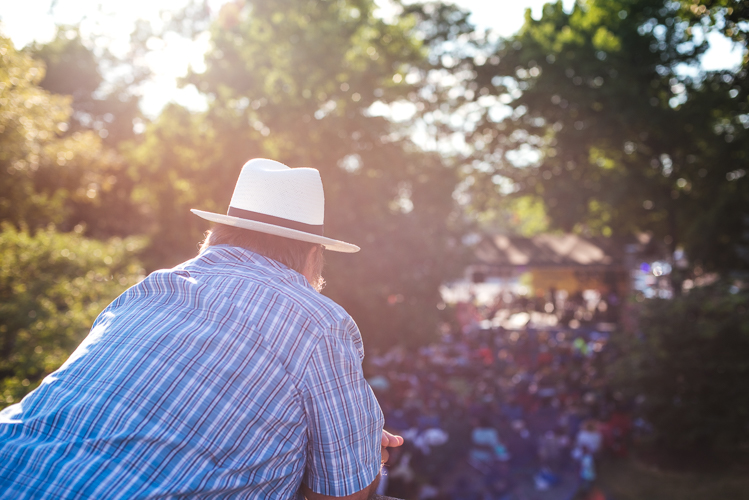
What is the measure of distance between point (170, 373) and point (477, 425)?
8.53 m

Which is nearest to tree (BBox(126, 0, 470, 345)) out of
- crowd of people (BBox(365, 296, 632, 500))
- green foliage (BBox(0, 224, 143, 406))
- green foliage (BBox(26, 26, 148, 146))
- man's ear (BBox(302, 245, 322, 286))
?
crowd of people (BBox(365, 296, 632, 500))

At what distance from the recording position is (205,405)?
1144 mm

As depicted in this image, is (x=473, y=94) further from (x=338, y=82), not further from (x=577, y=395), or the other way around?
(x=577, y=395)

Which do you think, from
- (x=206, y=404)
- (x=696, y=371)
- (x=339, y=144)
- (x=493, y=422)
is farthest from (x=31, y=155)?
(x=696, y=371)

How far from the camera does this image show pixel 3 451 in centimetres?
111

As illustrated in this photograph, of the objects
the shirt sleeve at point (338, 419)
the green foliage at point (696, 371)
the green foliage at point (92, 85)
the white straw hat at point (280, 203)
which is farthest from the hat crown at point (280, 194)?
the green foliage at point (92, 85)

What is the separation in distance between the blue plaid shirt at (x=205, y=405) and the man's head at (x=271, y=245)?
22 cm

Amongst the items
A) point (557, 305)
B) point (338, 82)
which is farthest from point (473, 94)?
point (557, 305)

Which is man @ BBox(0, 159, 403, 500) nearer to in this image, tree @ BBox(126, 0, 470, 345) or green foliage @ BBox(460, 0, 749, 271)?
tree @ BBox(126, 0, 470, 345)

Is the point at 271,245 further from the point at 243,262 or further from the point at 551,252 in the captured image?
the point at 551,252

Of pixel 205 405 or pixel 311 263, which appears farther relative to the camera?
pixel 311 263

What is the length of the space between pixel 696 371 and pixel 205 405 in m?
9.98

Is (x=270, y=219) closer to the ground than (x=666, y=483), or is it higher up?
higher up

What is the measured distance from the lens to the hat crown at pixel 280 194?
1.62m
